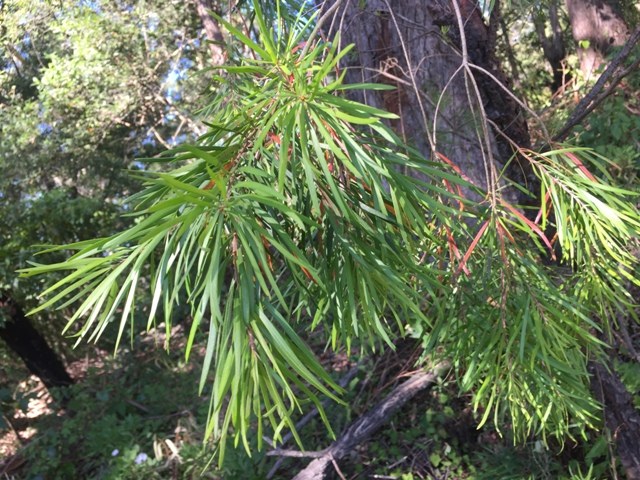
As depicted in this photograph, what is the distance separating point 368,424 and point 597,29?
153 inches

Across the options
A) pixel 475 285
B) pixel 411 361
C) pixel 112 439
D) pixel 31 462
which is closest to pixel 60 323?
pixel 31 462

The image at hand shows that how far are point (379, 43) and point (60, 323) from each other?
199 inches

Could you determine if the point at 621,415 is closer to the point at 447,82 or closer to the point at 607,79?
the point at 607,79

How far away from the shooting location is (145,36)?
5.66 meters

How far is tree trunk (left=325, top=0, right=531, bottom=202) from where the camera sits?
5.24 feet

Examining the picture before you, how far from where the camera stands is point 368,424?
2549mm

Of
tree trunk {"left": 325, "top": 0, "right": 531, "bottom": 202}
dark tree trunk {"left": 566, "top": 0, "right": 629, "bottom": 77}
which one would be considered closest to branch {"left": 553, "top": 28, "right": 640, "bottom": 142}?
tree trunk {"left": 325, "top": 0, "right": 531, "bottom": 202}

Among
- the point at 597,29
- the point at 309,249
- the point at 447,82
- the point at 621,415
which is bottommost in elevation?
the point at 621,415

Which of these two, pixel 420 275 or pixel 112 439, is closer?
pixel 420 275

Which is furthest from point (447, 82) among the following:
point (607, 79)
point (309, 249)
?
point (309, 249)

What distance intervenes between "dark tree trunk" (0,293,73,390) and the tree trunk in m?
4.31

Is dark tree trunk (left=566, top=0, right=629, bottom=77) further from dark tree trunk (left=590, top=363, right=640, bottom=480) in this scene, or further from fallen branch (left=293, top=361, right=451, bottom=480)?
dark tree trunk (left=590, top=363, right=640, bottom=480)

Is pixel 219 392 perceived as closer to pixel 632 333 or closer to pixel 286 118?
pixel 286 118

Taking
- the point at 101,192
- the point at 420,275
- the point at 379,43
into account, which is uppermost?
the point at 101,192
